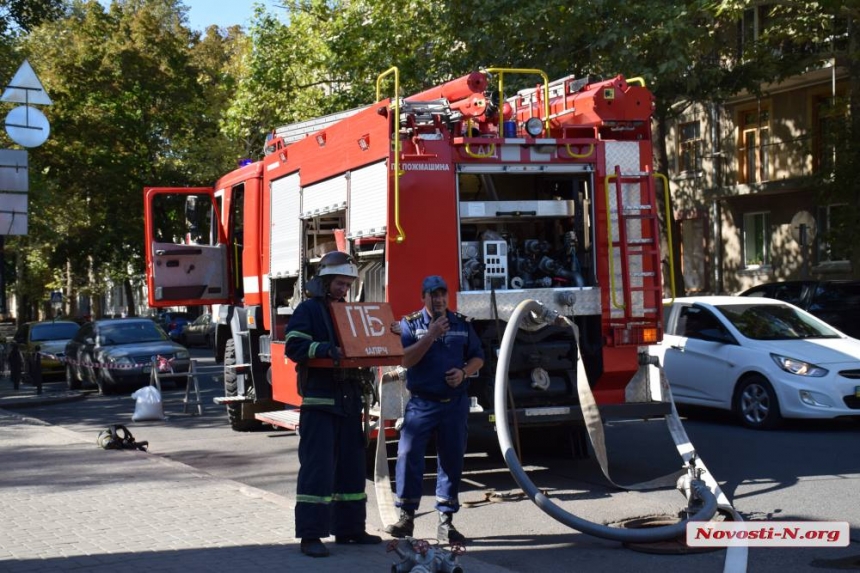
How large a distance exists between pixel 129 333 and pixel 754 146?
19871 mm

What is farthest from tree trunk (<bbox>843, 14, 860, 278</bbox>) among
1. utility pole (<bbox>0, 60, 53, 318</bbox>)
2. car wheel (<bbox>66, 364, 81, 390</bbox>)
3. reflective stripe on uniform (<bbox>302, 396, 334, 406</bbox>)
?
reflective stripe on uniform (<bbox>302, 396, 334, 406</bbox>)

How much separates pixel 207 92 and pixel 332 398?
1370 inches

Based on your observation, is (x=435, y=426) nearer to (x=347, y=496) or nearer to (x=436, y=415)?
(x=436, y=415)

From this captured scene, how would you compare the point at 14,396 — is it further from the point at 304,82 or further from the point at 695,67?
the point at 695,67

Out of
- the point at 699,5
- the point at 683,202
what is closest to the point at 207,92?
the point at 683,202

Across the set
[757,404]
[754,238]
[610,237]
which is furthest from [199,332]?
[610,237]

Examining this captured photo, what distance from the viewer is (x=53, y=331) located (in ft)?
90.5

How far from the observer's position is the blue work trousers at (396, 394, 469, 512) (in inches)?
289

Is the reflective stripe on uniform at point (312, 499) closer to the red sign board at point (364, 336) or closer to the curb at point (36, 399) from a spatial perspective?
the red sign board at point (364, 336)

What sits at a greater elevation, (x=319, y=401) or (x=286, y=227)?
(x=286, y=227)

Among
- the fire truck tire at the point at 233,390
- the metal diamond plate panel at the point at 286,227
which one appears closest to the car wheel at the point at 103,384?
the fire truck tire at the point at 233,390

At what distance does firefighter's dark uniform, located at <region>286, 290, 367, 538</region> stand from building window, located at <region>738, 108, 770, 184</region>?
2830 cm

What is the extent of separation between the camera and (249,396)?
1356cm

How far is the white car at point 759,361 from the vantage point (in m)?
12.2
